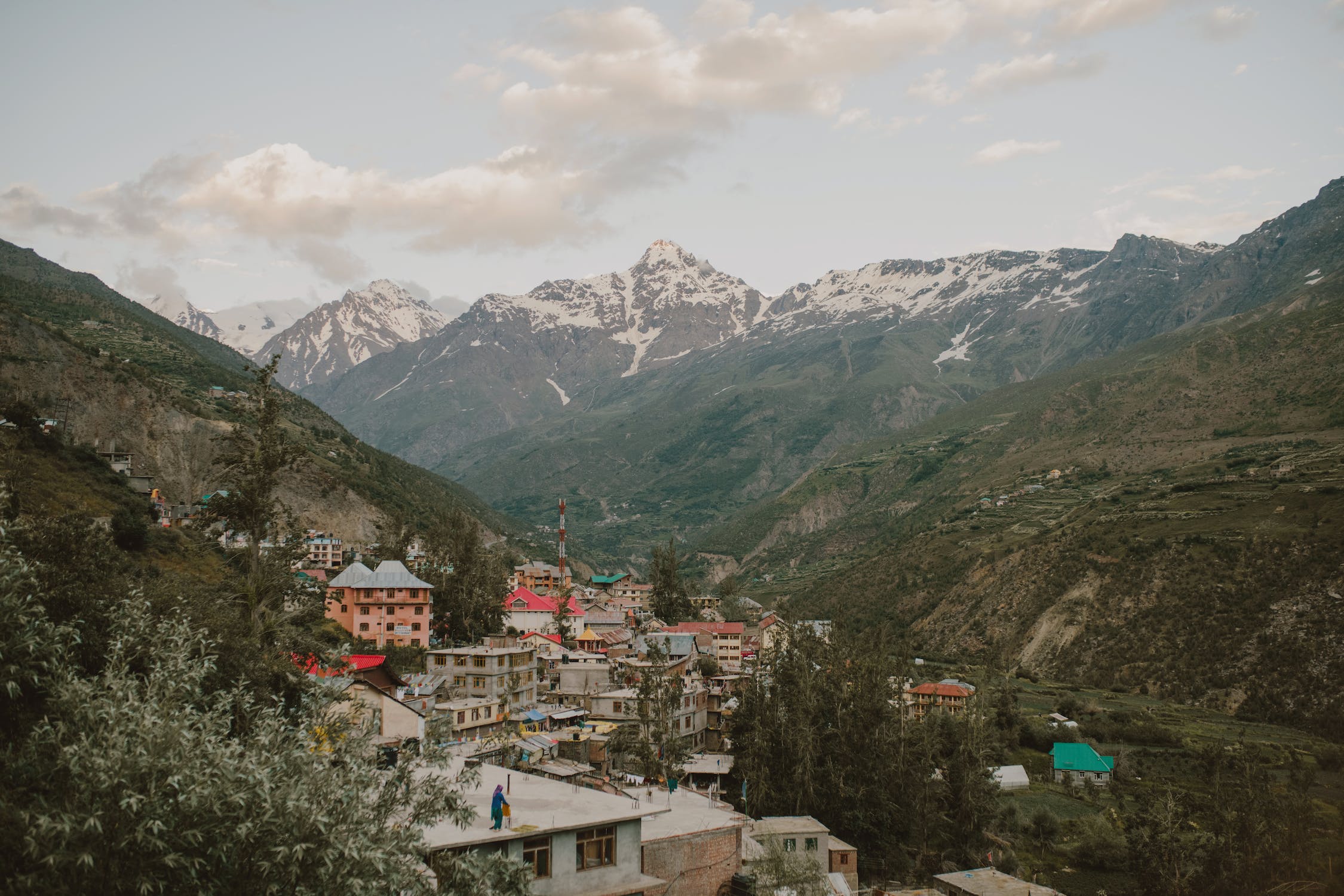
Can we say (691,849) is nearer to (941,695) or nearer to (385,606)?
(385,606)

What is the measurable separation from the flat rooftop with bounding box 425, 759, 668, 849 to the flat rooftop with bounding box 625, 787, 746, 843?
0.43 m

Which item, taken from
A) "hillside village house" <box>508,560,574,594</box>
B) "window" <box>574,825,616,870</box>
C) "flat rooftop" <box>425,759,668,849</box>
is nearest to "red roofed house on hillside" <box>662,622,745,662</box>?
"hillside village house" <box>508,560,574,594</box>

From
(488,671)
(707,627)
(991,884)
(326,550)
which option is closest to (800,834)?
(991,884)

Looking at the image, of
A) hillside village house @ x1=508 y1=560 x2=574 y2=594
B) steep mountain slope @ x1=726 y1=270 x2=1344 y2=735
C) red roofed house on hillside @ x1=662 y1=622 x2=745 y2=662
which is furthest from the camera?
hillside village house @ x1=508 y1=560 x2=574 y2=594

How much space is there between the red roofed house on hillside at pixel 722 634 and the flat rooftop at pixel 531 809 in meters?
61.6

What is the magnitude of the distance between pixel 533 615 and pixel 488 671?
115 ft

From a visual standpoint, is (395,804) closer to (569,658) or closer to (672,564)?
(569,658)

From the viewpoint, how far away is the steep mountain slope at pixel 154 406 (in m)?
94.7

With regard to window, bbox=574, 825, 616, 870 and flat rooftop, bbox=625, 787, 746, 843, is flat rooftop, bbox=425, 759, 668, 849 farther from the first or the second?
flat rooftop, bbox=625, 787, 746, 843

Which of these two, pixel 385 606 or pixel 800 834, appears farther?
pixel 385 606

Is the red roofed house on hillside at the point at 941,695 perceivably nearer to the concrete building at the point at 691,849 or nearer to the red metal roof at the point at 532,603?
the red metal roof at the point at 532,603

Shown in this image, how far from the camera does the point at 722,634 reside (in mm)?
94750

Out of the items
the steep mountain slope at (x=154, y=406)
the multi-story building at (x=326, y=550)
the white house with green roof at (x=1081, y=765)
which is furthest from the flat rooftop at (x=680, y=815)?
the multi-story building at (x=326, y=550)

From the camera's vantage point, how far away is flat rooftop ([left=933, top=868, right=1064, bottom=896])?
36156mm
